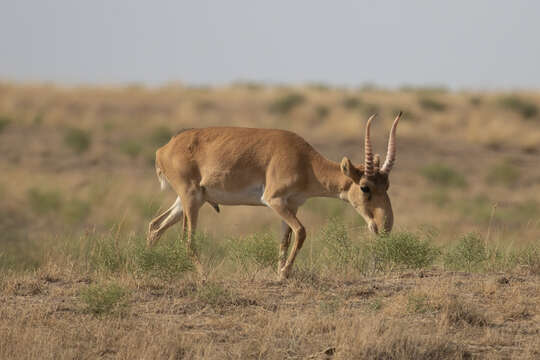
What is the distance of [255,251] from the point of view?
35.4ft

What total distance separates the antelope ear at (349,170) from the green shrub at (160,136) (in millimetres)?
19197

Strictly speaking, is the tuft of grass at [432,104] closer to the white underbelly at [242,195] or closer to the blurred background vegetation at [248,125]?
the blurred background vegetation at [248,125]

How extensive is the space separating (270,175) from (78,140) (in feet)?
62.2

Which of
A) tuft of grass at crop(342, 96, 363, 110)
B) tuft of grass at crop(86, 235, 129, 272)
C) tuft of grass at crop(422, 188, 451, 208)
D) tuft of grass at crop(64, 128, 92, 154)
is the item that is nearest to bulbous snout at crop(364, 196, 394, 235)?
tuft of grass at crop(86, 235, 129, 272)

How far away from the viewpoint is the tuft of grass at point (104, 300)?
8.38 meters

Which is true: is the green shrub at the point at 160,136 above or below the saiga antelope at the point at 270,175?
below

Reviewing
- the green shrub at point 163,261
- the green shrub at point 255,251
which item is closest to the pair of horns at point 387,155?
the green shrub at point 255,251

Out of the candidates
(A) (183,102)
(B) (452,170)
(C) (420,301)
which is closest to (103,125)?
(A) (183,102)

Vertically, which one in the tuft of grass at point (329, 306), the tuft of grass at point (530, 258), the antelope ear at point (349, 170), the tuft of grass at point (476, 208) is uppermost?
the antelope ear at point (349, 170)

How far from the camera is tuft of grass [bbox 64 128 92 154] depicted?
28.2 meters

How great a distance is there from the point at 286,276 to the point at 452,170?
1871 cm

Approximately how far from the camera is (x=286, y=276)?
10094 millimetres

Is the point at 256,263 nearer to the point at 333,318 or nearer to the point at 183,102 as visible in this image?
the point at 333,318

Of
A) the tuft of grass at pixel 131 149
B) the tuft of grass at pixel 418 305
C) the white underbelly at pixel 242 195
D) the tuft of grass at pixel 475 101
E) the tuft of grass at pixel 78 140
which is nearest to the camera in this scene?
the tuft of grass at pixel 418 305
